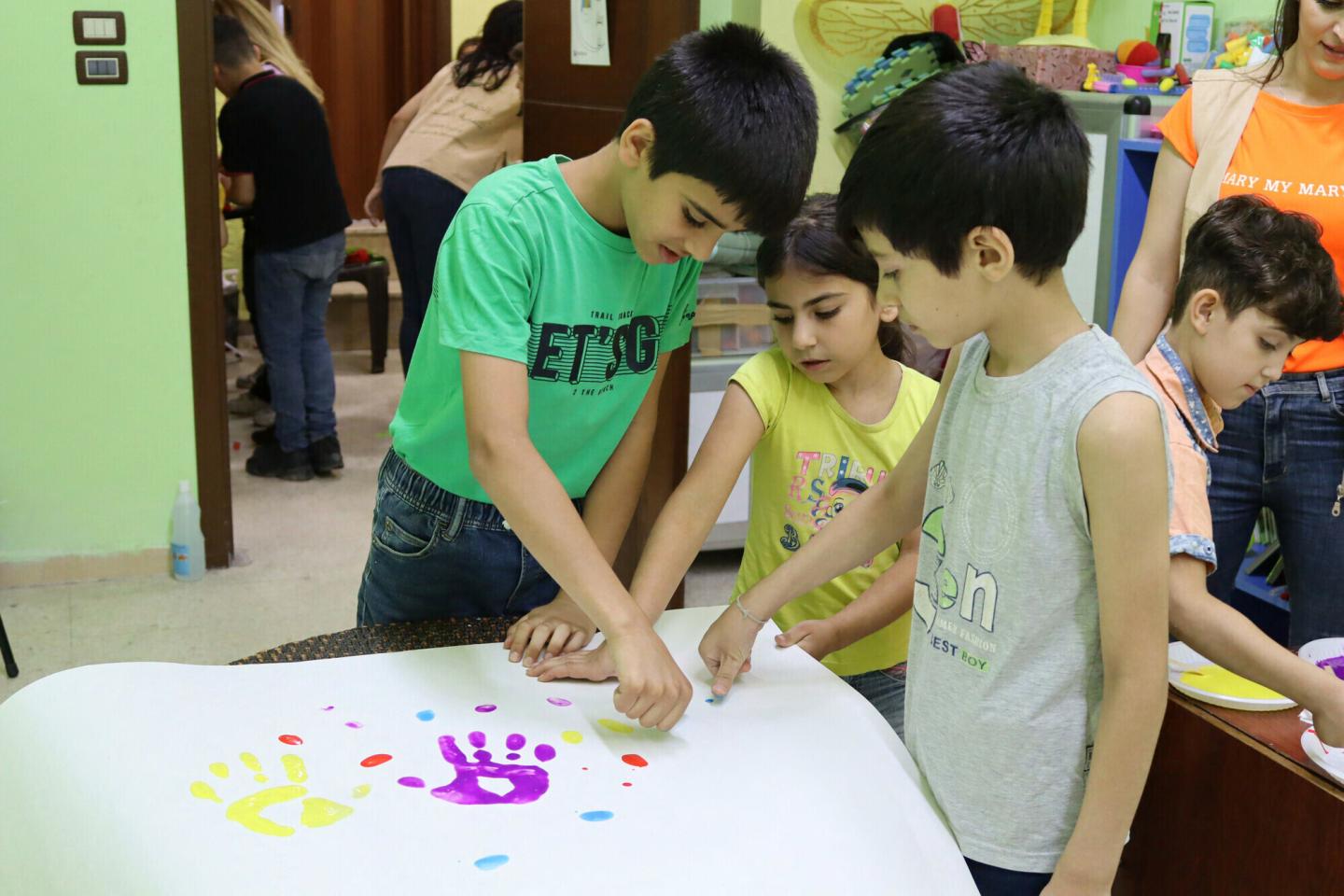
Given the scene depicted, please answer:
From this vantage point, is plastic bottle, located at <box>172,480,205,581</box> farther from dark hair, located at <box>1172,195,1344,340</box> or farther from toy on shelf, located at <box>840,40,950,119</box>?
dark hair, located at <box>1172,195,1344,340</box>

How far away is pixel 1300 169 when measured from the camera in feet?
6.07

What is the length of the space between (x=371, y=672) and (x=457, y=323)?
0.35 meters

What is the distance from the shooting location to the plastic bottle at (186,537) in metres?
3.22

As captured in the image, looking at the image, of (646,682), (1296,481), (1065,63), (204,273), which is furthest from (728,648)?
(1065,63)

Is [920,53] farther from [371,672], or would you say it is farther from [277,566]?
[371,672]

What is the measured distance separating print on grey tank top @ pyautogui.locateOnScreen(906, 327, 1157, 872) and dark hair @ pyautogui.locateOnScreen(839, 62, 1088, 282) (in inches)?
3.9

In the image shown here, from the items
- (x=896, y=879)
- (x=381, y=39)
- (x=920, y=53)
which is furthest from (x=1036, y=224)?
(x=381, y=39)

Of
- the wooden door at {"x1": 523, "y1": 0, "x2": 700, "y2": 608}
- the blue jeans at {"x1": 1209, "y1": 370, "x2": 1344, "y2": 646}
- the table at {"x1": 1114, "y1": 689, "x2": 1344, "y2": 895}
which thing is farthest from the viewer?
the wooden door at {"x1": 523, "y1": 0, "x2": 700, "y2": 608}

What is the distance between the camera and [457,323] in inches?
48.6

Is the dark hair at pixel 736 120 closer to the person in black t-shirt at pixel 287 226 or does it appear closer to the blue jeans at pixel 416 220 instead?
the blue jeans at pixel 416 220

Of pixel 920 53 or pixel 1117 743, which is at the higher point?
pixel 920 53

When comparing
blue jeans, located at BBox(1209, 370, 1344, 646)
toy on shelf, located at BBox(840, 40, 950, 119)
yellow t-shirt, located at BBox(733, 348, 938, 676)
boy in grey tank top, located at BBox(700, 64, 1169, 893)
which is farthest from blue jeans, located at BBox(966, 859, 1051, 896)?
toy on shelf, located at BBox(840, 40, 950, 119)

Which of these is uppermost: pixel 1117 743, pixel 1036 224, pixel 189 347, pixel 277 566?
pixel 1036 224

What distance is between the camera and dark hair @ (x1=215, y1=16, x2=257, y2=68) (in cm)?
368
